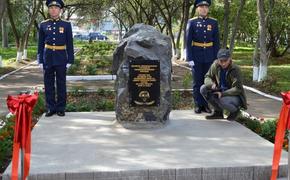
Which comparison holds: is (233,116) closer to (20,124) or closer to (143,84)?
(143,84)

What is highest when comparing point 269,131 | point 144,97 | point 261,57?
point 261,57

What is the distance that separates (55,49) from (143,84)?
1.76 meters

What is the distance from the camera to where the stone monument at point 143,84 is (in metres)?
7.29

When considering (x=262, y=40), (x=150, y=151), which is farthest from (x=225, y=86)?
(x=262, y=40)

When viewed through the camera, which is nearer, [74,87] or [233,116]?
[233,116]

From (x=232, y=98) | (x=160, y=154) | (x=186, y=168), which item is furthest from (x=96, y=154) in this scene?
(x=232, y=98)

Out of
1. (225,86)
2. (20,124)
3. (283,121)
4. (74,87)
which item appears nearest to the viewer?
(20,124)

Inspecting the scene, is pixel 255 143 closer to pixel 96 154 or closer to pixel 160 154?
pixel 160 154

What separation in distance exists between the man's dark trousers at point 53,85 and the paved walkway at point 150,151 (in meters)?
0.40

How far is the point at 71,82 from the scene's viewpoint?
15.6 m

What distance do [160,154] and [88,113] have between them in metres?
3.09

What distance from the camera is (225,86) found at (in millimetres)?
7734

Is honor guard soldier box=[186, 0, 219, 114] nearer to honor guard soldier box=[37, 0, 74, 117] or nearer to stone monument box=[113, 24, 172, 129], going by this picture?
stone monument box=[113, 24, 172, 129]

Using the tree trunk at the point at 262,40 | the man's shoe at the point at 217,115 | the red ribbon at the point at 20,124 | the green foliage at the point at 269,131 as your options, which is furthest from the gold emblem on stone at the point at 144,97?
the tree trunk at the point at 262,40
